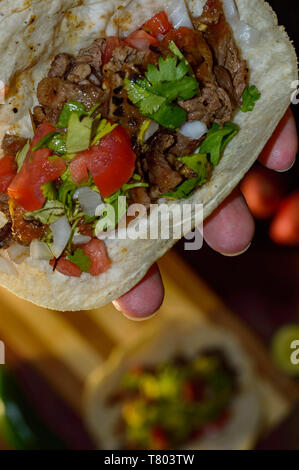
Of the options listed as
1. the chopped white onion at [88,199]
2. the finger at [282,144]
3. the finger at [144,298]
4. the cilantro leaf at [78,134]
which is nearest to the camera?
the cilantro leaf at [78,134]

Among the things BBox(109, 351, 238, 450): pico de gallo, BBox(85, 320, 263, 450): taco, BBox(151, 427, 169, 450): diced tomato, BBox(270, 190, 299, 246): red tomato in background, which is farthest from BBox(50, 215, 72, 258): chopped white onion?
BBox(151, 427, 169, 450): diced tomato

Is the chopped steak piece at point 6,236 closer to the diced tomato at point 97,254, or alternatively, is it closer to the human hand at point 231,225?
the diced tomato at point 97,254

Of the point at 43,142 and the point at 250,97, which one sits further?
the point at 250,97

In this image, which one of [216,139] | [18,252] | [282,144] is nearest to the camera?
[216,139]

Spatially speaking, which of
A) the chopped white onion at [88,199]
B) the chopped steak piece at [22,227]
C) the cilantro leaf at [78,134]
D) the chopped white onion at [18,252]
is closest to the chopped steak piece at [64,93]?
the cilantro leaf at [78,134]

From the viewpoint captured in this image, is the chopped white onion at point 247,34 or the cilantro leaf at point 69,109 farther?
the chopped white onion at point 247,34

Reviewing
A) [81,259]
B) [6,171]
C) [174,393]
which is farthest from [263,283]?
[6,171]

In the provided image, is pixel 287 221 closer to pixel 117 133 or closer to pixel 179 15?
pixel 179 15
